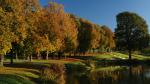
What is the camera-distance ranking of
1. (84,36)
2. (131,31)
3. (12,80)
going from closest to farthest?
(12,80) < (84,36) < (131,31)

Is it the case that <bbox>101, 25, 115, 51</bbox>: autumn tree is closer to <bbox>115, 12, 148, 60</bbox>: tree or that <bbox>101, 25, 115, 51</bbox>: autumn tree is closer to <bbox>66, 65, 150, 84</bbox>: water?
<bbox>115, 12, 148, 60</bbox>: tree

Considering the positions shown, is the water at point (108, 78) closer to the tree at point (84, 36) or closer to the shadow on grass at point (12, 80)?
the shadow on grass at point (12, 80)

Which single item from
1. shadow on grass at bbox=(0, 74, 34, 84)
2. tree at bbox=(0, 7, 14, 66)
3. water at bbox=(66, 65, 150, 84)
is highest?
tree at bbox=(0, 7, 14, 66)

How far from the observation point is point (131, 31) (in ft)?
425

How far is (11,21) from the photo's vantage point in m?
55.8

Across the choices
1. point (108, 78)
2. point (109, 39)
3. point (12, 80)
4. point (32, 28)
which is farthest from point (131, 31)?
point (12, 80)

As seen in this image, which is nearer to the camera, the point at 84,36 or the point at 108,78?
the point at 108,78

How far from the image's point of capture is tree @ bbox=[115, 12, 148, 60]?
129m

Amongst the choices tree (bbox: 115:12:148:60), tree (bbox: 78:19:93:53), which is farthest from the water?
tree (bbox: 115:12:148:60)

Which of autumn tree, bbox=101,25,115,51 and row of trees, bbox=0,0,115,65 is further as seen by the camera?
autumn tree, bbox=101,25,115,51

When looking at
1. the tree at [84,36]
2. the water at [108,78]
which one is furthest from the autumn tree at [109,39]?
the water at [108,78]

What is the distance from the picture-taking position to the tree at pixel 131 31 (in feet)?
422

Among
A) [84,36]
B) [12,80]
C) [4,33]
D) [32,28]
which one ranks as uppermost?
[84,36]

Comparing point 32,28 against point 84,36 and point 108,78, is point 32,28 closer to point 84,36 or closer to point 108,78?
point 108,78
